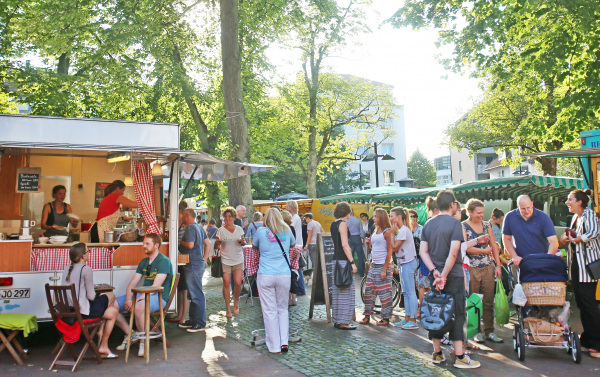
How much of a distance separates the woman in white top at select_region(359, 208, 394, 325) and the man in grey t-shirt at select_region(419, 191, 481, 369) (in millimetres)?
2198

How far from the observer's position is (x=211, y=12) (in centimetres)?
1803

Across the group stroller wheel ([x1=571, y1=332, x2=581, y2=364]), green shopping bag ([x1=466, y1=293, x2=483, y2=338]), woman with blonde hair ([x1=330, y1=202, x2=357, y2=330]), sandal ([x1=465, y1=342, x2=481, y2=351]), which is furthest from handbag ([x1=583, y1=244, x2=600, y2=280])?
woman with blonde hair ([x1=330, y1=202, x2=357, y2=330])

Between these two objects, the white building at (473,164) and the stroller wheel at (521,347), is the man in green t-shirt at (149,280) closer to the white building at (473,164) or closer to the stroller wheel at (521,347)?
the stroller wheel at (521,347)

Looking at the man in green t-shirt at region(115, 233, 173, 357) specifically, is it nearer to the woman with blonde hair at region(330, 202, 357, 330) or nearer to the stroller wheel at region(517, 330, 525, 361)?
the woman with blonde hair at region(330, 202, 357, 330)

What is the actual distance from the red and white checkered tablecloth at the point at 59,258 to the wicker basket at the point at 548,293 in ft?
18.1

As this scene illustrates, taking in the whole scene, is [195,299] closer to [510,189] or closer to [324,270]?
[324,270]

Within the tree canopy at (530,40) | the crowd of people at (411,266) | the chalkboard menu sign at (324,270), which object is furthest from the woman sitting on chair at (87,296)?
the tree canopy at (530,40)

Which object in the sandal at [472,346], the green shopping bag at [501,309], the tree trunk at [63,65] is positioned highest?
the tree trunk at [63,65]

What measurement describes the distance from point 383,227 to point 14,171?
682 centimetres

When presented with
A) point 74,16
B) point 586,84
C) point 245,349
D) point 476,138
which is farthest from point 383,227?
point 476,138

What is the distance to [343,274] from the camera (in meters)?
7.97

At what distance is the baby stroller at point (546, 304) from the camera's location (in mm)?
5945

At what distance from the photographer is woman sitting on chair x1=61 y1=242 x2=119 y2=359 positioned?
632 centimetres

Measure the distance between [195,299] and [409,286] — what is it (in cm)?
322
